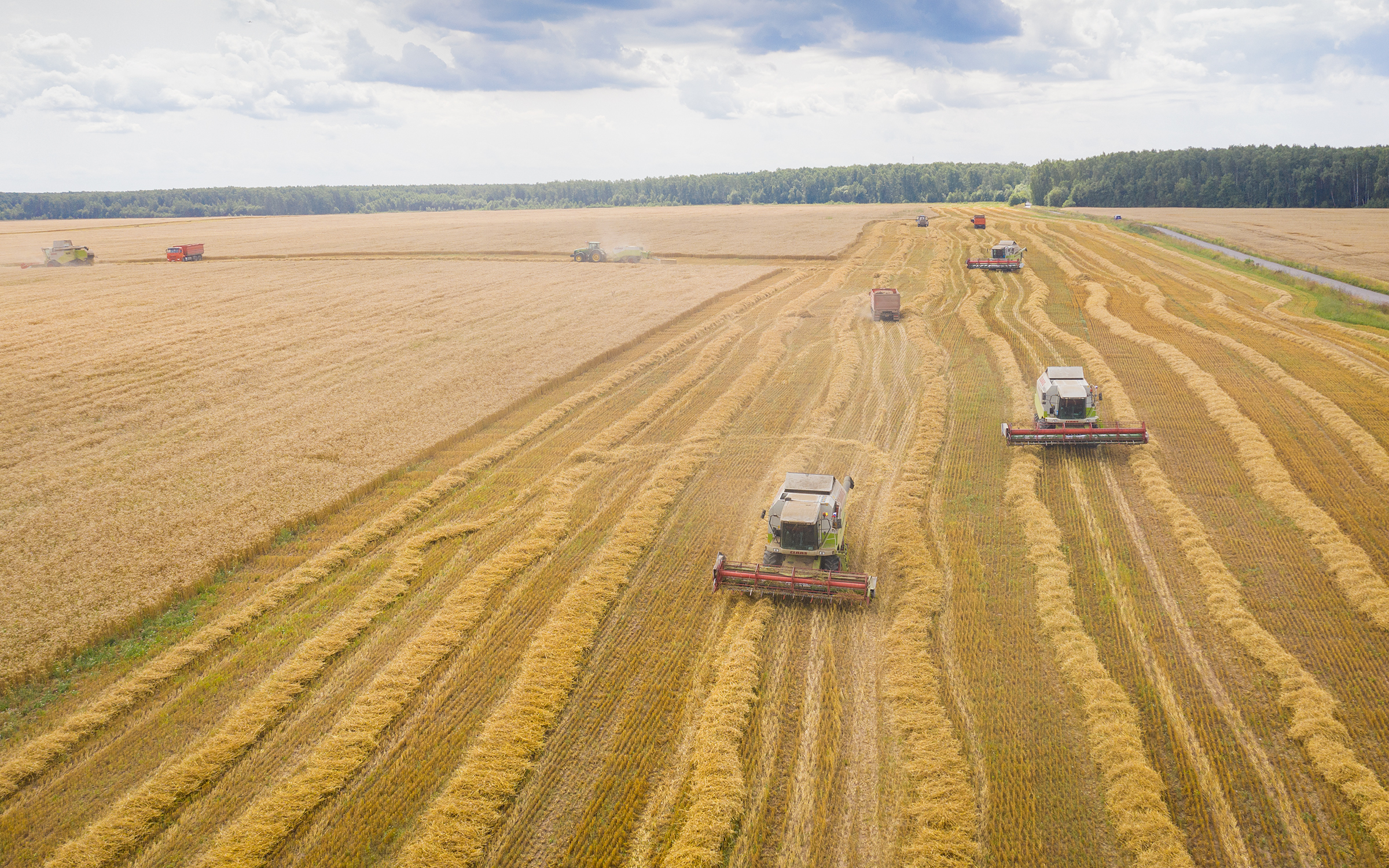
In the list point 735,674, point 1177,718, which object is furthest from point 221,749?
point 1177,718

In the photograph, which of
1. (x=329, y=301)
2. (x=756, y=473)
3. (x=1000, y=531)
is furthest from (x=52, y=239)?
(x=1000, y=531)

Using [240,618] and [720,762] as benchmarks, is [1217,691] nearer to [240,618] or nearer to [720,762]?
[720,762]

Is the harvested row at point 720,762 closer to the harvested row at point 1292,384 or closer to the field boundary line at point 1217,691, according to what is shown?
the field boundary line at point 1217,691

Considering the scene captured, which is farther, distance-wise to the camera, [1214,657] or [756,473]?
[756,473]

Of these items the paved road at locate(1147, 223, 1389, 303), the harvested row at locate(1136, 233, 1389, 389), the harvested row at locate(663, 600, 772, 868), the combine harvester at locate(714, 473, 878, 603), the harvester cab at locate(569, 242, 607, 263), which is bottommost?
the harvested row at locate(663, 600, 772, 868)

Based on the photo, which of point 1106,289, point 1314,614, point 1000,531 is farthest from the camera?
point 1106,289

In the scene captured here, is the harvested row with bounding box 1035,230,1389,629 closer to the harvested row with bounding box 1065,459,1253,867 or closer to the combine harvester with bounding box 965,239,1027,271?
the harvested row with bounding box 1065,459,1253,867

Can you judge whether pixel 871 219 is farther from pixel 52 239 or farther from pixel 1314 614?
pixel 52 239

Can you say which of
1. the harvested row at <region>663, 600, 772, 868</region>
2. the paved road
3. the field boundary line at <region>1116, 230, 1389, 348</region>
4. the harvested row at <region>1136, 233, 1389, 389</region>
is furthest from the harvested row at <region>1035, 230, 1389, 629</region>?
the paved road

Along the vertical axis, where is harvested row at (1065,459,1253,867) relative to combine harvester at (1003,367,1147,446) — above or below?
below
